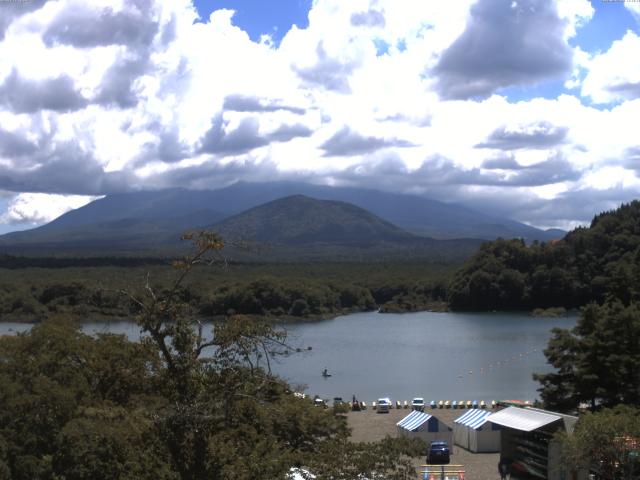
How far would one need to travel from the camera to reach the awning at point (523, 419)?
16594 millimetres

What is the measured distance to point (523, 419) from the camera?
17438mm

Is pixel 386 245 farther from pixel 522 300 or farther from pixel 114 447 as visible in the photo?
pixel 114 447

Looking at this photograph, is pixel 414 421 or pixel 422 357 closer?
pixel 414 421

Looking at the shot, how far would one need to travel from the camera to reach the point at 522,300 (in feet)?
242

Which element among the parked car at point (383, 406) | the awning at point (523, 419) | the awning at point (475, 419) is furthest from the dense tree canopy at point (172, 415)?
the parked car at point (383, 406)

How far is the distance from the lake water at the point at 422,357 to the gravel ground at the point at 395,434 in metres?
2.78

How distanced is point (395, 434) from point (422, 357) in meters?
21.9

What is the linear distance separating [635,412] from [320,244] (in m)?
183

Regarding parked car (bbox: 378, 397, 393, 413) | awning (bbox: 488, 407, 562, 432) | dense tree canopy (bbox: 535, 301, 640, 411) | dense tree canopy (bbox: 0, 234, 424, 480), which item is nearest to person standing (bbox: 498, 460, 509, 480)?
awning (bbox: 488, 407, 562, 432)

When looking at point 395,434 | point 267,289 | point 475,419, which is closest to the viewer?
point 475,419

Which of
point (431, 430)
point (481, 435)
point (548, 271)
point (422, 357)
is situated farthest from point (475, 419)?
point (548, 271)

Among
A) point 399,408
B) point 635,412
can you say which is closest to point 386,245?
Answer: point 399,408

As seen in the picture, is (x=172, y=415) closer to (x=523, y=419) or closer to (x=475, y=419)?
(x=523, y=419)

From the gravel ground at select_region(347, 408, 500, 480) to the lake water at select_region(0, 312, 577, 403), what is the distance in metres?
2.78
